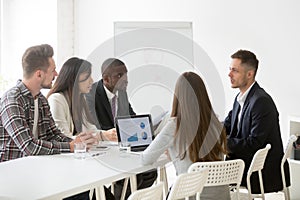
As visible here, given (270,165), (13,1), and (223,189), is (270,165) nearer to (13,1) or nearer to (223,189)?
(223,189)

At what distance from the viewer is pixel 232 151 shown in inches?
133

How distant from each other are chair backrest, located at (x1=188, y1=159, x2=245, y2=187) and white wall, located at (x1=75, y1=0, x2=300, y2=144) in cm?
227

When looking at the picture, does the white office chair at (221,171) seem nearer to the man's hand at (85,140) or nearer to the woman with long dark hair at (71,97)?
the man's hand at (85,140)

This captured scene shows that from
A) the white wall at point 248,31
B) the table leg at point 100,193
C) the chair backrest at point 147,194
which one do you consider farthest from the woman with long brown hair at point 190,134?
the white wall at point 248,31

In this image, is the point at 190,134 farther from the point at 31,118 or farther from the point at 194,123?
the point at 31,118

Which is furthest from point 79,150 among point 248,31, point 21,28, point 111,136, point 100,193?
point 21,28

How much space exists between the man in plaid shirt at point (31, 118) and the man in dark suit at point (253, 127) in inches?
40.1

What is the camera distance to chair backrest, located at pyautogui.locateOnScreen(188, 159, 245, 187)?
261 centimetres

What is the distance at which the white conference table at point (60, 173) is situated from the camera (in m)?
2.23

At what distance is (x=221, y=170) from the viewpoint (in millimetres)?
2711

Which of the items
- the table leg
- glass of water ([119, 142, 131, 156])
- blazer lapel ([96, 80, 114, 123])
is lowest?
the table leg

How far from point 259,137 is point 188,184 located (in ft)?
3.61

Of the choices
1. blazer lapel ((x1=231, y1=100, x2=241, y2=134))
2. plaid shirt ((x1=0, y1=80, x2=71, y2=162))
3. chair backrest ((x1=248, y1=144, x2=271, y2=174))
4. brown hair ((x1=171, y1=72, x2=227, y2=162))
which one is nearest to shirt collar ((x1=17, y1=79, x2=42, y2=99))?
plaid shirt ((x1=0, y1=80, x2=71, y2=162))

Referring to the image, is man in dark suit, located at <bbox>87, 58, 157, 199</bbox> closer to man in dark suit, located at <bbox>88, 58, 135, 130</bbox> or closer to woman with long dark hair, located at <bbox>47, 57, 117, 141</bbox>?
man in dark suit, located at <bbox>88, 58, 135, 130</bbox>
